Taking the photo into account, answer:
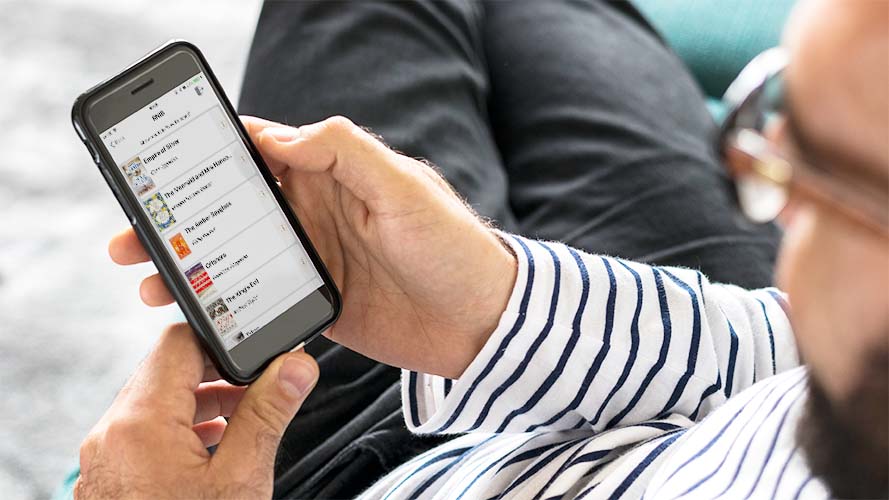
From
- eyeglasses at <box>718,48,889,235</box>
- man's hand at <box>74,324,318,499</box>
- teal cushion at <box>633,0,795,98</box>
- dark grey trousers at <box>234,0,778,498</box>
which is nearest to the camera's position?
eyeglasses at <box>718,48,889,235</box>

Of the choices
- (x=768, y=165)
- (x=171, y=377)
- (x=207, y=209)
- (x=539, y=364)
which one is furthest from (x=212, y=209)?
(x=768, y=165)

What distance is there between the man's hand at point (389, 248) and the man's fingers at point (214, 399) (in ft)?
0.21

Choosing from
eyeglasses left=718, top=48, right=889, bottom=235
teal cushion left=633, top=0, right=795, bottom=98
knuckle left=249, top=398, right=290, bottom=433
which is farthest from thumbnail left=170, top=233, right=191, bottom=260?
teal cushion left=633, top=0, right=795, bottom=98

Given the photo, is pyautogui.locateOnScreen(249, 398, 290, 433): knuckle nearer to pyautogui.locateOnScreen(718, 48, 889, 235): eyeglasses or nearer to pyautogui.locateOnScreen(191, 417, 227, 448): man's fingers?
pyautogui.locateOnScreen(191, 417, 227, 448): man's fingers

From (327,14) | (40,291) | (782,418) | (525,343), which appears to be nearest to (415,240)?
(525,343)

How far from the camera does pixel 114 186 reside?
1.80ft

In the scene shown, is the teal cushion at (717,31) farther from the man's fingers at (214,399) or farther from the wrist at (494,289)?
the man's fingers at (214,399)

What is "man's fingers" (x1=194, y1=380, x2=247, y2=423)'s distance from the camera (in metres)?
0.59

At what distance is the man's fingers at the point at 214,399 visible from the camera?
0.59 m

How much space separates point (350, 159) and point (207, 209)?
0.10 meters

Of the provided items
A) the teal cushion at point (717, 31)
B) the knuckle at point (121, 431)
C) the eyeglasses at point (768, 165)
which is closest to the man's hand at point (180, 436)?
the knuckle at point (121, 431)

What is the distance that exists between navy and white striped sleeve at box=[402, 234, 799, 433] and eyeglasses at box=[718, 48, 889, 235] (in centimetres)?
18

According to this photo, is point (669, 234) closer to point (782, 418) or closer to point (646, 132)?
point (646, 132)

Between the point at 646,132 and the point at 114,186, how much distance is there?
0.50m
